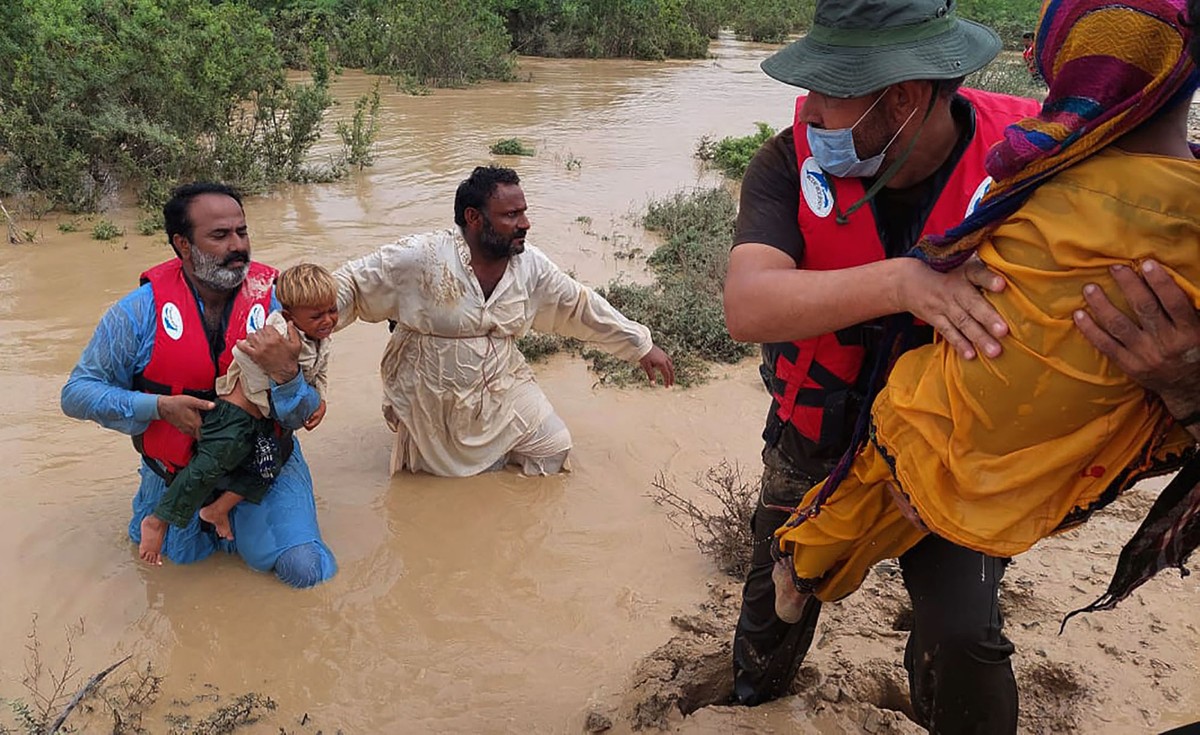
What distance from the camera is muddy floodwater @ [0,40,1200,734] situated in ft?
9.86

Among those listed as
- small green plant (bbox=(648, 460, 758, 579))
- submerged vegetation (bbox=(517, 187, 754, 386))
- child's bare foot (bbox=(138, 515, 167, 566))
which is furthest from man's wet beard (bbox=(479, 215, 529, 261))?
child's bare foot (bbox=(138, 515, 167, 566))

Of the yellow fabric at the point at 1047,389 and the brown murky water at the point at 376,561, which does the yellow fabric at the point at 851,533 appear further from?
the brown murky water at the point at 376,561

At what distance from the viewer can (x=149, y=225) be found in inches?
289

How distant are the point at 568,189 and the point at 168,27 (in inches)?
151

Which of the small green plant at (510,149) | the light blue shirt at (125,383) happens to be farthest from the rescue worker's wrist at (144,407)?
the small green plant at (510,149)

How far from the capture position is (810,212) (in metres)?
2.02

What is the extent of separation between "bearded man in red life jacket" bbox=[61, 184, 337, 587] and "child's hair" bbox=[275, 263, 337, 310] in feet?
0.43

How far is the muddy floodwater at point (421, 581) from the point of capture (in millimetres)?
3006

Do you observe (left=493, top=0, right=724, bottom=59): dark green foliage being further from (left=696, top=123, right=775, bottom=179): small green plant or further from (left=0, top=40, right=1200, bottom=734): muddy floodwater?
(left=0, top=40, right=1200, bottom=734): muddy floodwater

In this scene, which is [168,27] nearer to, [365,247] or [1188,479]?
[365,247]

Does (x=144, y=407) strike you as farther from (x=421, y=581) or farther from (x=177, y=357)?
(x=421, y=581)

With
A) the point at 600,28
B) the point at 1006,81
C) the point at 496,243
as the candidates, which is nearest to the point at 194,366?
the point at 496,243

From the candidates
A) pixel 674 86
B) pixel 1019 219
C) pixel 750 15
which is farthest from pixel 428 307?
pixel 750 15

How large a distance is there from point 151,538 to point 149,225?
4.63m
